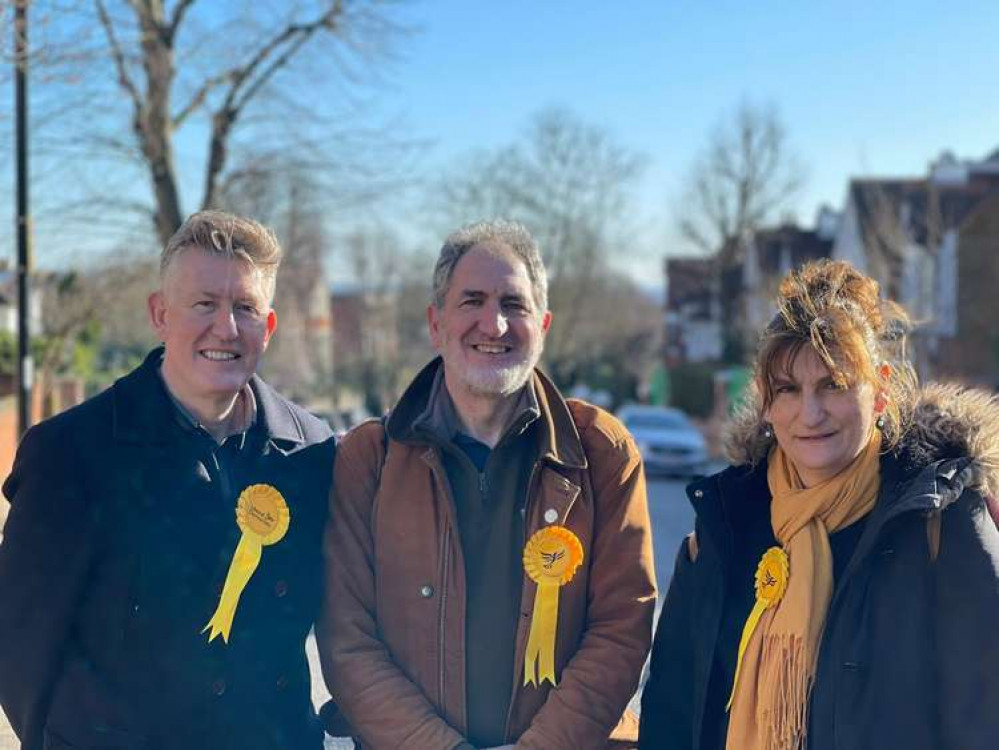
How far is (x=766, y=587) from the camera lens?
2.75 m

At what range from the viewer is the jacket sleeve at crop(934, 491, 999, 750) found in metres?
2.41

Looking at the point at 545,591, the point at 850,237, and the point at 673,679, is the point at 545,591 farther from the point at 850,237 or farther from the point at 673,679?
the point at 850,237

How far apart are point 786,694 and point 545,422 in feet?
3.11

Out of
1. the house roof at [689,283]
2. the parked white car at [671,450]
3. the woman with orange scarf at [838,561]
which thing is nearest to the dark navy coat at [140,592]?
the woman with orange scarf at [838,561]

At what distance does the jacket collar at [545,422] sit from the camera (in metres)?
2.98

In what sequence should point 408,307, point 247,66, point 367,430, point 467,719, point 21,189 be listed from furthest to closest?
point 408,307
point 247,66
point 21,189
point 367,430
point 467,719

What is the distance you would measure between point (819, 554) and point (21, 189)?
13.8m

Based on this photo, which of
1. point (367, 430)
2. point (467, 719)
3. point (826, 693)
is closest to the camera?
point (826, 693)

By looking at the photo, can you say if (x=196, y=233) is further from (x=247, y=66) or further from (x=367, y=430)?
(x=247, y=66)

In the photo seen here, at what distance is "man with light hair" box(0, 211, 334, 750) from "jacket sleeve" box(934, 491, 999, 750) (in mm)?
1604

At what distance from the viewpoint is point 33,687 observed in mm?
2664

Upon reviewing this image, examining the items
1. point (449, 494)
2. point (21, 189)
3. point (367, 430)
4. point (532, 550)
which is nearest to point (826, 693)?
point (532, 550)

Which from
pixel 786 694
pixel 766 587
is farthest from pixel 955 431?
pixel 786 694

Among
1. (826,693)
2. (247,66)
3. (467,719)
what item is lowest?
(467,719)
